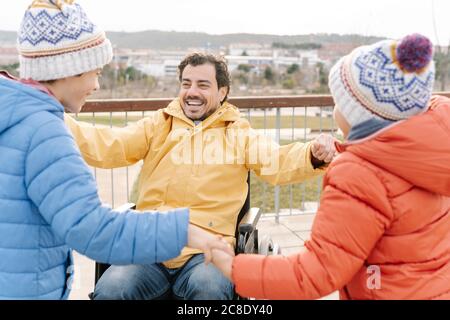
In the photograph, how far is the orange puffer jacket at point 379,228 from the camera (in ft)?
4.66

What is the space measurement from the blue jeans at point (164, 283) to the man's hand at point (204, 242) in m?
0.45

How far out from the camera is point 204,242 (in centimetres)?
153

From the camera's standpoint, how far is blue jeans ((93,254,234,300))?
1.99 meters

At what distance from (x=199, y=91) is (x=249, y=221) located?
0.61m

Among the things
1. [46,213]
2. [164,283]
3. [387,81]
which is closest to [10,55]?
[164,283]

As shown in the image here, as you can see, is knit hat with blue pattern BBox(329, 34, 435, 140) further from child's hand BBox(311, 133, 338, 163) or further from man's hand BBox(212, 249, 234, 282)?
child's hand BBox(311, 133, 338, 163)

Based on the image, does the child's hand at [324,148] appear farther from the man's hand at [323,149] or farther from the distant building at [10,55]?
the distant building at [10,55]

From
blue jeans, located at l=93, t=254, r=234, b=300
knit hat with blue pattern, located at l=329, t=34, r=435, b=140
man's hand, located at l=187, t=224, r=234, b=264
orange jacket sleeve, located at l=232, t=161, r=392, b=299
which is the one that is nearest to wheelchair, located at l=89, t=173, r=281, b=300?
blue jeans, located at l=93, t=254, r=234, b=300

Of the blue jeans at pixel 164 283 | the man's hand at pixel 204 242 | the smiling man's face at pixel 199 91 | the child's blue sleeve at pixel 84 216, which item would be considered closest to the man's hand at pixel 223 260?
the man's hand at pixel 204 242

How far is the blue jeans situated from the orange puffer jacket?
501 millimetres

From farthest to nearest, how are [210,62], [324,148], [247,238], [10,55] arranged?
[10,55] < [210,62] < [324,148] < [247,238]

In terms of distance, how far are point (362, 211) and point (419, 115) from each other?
30 cm

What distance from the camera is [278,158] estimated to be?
2.33 meters

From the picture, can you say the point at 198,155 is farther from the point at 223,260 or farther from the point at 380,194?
the point at 380,194
